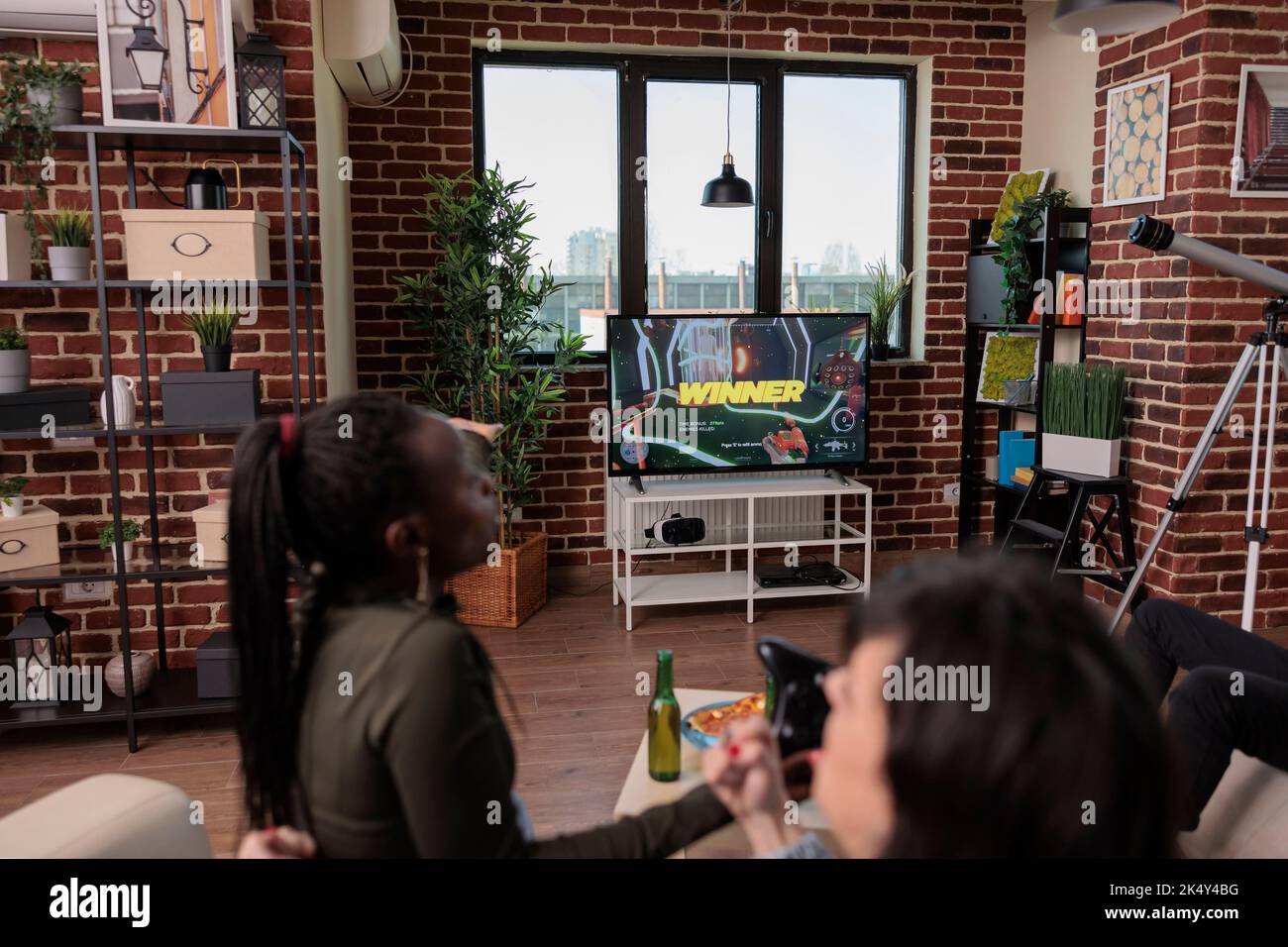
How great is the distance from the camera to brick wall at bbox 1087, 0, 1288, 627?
140 inches

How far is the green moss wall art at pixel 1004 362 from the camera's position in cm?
442

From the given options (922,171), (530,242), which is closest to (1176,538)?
(922,171)

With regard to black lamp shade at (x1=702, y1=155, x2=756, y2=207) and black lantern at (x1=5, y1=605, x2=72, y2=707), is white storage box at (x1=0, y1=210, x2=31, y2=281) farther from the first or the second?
black lamp shade at (x1=702, y1=155, x2=756, y2=207)

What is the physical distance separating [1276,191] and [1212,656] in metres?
2.25

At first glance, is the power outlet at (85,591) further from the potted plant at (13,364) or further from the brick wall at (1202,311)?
the brick wall at (1202,311)

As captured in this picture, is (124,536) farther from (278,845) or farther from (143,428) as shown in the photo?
(278,845)

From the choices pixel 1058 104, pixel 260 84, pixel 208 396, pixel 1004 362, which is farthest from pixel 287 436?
pixel 1058 104

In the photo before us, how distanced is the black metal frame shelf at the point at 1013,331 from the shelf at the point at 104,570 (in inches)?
126

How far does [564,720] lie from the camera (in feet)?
10.4

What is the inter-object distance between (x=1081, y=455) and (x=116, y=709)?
3.48 meters

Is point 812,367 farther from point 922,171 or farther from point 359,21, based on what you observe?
point 359,21

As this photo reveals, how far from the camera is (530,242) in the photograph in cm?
404

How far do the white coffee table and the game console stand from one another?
2091mm

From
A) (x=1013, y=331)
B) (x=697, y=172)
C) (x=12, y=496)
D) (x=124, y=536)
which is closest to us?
(x=12, y=496)
